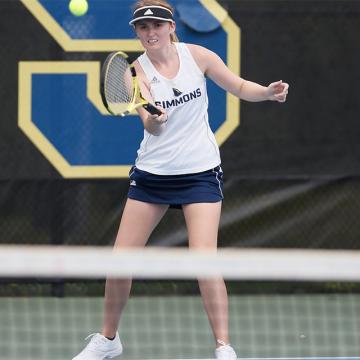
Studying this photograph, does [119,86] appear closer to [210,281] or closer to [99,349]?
[210,281]

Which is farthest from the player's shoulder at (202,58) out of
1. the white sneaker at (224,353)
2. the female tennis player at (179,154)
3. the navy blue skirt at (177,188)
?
the white sneaker at (224,353)

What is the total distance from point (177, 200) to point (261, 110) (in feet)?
6.10

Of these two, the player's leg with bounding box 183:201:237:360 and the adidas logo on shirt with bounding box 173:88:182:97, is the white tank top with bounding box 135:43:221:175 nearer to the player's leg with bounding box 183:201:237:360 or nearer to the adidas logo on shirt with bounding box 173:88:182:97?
the adidas logo on shirt with bounding box 173:88:182:97

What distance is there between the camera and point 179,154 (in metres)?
4.09

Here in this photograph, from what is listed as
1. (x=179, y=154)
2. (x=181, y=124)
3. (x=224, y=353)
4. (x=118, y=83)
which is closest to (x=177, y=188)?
(x=179, y=154)

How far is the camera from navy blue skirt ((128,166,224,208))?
161 inches

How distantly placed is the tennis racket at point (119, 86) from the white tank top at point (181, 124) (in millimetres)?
66

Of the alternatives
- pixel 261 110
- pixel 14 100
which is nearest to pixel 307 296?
pixel 261 110

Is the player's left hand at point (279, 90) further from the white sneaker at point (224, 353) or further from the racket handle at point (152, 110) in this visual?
the white sneaker at point (224, 353)

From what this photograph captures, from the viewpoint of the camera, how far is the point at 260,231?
19.3 feet

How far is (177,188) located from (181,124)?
226mm

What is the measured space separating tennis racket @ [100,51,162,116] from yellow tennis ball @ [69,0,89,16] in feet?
4.80

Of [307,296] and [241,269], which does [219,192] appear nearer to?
[241,269]

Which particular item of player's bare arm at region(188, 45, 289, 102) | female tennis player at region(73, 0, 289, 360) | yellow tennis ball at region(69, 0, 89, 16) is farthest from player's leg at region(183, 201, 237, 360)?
yellow tennis ball at region(69, 0, 89, 16)
